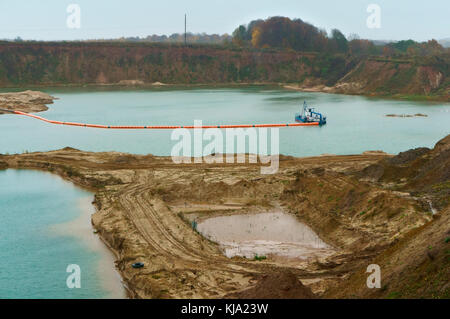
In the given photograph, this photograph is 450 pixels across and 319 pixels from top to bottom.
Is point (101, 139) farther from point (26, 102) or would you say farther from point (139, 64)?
point (139, 64)

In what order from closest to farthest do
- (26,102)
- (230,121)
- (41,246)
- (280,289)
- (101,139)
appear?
1. (280,289)
2. (41,246)
3. (101,139)
4. (230,121)
5. (26,102)

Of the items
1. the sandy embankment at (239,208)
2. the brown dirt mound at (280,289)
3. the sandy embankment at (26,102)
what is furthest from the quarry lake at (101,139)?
the brown dirt mound at (280,289)

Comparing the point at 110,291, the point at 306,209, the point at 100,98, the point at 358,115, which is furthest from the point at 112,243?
the point at 100,98

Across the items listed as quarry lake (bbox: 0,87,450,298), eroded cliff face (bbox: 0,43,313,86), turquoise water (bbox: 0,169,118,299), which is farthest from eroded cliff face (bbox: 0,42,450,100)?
turquoise water (bbox: 0,169,118,299)

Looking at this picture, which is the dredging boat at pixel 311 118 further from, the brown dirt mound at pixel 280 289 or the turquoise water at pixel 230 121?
the brown dirt mound at pixel 280 289

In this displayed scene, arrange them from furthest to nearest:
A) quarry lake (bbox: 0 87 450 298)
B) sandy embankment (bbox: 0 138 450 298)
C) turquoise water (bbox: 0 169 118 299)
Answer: quarry lake (bbox: 0 87 450 298), turquoise water (bbox: 0 169 118 299), sandy embankment (bbox: 0 138 450 298)

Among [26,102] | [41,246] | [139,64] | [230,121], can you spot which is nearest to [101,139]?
[230,121]

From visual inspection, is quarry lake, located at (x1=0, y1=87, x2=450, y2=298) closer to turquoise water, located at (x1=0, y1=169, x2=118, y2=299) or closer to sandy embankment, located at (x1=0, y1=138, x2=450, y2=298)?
turquoise water, located at (x1=0, y1=169, x2=118, y2=299)

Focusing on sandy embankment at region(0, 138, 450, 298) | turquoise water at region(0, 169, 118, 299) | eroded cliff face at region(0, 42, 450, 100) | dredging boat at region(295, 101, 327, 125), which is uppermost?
eroded cliff face at region(0, 42, 450, 100)

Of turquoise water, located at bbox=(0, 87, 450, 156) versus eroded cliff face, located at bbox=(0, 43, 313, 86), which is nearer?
turquoise water, located at bbox=(0, 87, 450, 156)
